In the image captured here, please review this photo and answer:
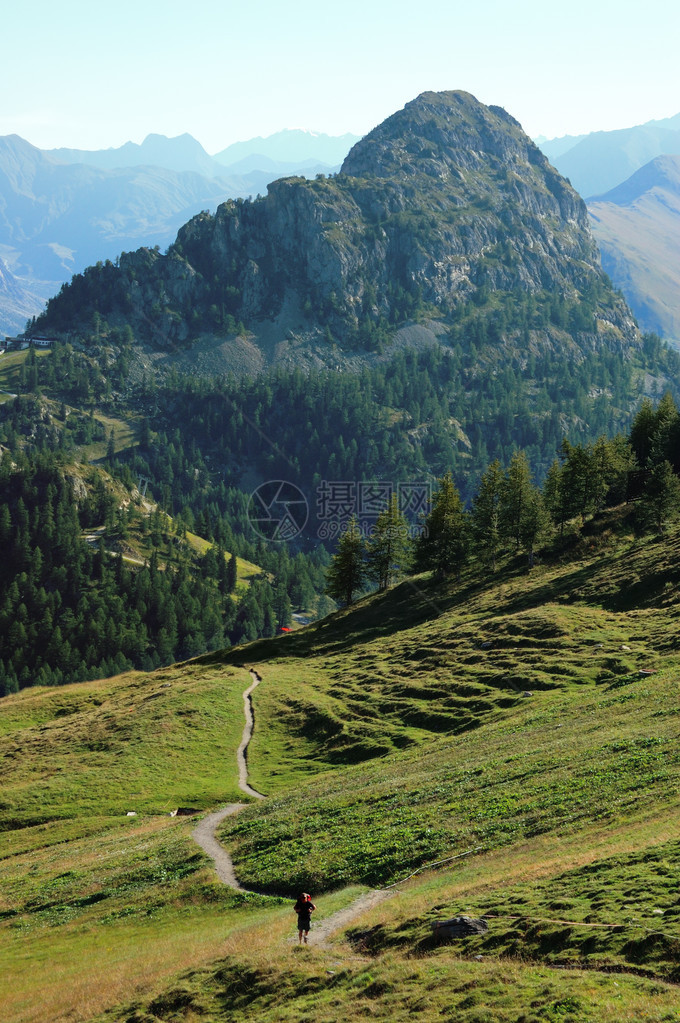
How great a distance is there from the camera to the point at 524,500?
368ft

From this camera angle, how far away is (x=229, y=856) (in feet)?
150

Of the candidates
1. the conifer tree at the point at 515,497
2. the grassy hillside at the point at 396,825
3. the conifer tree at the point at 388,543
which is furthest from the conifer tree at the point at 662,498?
the conifer tree at the point at 388,543

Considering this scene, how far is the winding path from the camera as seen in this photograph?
31.1 metres

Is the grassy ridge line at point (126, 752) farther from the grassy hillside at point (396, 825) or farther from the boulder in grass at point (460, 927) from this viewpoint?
the boulder in grass at point (460, 927)

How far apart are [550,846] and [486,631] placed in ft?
169

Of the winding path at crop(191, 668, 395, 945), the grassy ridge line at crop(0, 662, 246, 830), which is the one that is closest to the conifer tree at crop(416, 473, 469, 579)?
the grassy ridge line at crop(0, 662, 246, 830)

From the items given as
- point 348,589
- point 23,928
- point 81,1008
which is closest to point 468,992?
point 81,1008

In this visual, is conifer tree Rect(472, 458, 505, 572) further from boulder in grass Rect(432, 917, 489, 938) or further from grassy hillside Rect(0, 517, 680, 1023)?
boulder in grass Rect(432, 917, 489, 938)

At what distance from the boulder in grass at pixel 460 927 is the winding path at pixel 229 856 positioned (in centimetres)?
528

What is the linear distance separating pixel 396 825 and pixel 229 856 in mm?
10633

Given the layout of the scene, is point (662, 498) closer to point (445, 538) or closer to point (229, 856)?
point (445, 538)

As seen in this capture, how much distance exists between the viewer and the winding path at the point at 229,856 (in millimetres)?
31109

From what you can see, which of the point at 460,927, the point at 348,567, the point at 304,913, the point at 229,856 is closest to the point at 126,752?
the point at 229,856

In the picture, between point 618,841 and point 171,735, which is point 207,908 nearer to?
point 618,841
